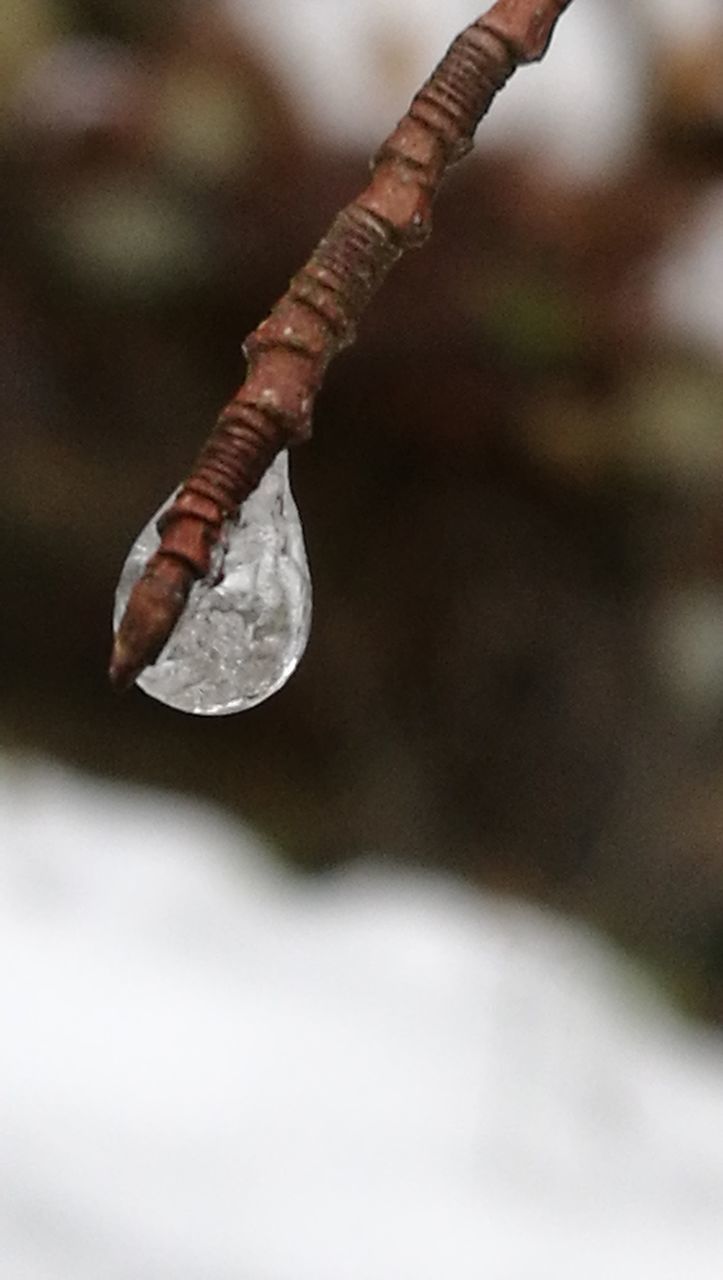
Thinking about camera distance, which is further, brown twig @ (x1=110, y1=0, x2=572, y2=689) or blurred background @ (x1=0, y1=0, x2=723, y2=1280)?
blurred background @ (x1=0, y1=0, x2=723, y2=1280)

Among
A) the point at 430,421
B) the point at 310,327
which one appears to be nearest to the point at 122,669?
the point at 310,327

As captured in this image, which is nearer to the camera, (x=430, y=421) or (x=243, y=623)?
(x=243, y=623)

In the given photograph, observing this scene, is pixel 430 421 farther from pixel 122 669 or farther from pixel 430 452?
pixel 122 669

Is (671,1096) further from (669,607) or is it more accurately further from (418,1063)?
(669,607)

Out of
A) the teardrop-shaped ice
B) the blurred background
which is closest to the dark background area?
the blurred background

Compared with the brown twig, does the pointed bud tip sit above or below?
below

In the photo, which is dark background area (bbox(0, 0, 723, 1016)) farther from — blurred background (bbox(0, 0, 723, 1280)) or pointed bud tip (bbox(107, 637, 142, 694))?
pointed bud tip (bbox(107, 637, 142, 694))

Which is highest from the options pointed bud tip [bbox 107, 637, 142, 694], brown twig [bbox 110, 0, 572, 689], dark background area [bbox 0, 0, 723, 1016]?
dark background area [bbox 0, 0, 723, 1016]

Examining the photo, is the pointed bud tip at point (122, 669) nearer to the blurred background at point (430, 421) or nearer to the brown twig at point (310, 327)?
the brown twig at point (310, 327)
